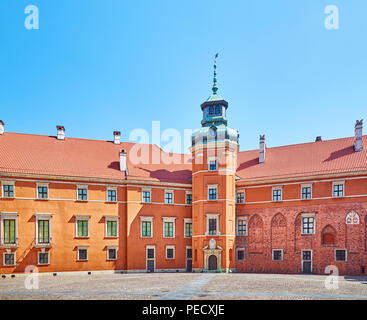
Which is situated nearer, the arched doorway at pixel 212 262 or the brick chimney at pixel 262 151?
the arched doorway at pixel 212 262

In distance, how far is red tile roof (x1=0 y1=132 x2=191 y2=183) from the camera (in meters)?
36.4

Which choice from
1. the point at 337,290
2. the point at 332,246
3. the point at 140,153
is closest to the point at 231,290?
the point at 337,290

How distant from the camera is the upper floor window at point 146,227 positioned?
38938mm

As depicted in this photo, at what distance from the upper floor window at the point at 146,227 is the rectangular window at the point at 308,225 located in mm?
15022

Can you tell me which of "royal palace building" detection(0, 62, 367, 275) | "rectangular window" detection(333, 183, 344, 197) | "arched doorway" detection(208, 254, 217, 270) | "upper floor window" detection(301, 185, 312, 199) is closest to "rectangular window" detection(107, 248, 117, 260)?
"royal palace building" detection(0, 62, 367, 275)

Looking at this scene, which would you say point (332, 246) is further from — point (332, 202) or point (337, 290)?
point (337, 290)

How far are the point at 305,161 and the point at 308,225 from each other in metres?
6.62

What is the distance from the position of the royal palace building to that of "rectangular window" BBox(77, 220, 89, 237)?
0.31ft

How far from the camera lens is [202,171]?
1570 inches

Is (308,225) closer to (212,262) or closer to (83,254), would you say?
(212,262)

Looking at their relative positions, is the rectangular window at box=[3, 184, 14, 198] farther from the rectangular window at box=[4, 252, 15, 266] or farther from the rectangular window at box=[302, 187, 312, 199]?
the rectangular window at box=[302, 187, 312, 199]

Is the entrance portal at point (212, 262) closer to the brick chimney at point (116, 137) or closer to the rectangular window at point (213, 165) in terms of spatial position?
the rectangular window at point (213, 165)

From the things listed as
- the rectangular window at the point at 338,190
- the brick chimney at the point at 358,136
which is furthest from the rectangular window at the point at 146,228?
the brick chimney at the point at 358,136
